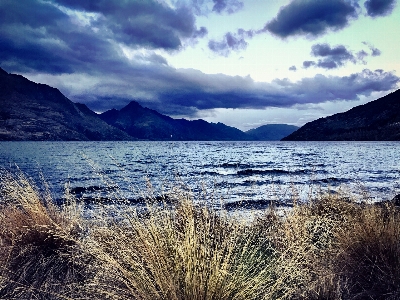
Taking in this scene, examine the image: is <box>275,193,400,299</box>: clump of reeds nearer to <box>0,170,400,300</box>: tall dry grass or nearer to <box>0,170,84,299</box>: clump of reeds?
<box>0,170,400,300</box>: tall dry grass

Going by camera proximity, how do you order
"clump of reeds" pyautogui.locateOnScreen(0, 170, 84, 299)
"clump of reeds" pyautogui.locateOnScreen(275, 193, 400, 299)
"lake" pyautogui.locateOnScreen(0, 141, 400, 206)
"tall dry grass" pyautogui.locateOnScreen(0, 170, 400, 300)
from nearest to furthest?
"tall dry grass" pyautogui.locateOnScreen(0, 170, 400, 300) → "clump of reeds" pyautogui.locateOnScreen(275, 193, 400, 299) → "clump of reeds" pyautogui.locateOnScreen(0, 170, 84, 299) → "lake" pyautogui.locateOnScreen(0, 141, 400, 206)

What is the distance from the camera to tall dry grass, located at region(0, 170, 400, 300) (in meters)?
2.87

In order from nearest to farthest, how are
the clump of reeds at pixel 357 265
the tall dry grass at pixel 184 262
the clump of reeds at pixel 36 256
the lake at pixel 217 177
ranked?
the tall dry grass at pixel 184 262 → the clump of reeds at pixel 357 265 → the clump of reeds at pixel 36 256 → the lake at pixel 217 177

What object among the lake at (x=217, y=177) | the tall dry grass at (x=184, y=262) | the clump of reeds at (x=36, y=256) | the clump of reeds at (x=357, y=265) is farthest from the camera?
the lake at (x=217, y=177)

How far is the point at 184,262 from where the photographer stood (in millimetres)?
2801

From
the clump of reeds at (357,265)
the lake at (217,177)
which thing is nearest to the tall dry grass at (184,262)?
the clump of reeds at (357,265)

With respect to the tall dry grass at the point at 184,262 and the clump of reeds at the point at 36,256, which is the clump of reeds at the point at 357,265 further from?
the clump of reeds at the point at 36,256

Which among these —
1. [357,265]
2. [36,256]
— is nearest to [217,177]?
[36,256]

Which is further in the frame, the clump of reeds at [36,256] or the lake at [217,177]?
the lake at [217,177]

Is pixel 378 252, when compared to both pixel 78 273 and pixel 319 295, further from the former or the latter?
pixel 78 273

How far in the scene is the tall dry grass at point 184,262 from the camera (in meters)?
2.87

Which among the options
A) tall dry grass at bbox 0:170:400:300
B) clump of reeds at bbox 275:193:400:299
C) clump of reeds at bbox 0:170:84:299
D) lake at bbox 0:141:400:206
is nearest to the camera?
tall dry grass at bbox 0:170:400:300

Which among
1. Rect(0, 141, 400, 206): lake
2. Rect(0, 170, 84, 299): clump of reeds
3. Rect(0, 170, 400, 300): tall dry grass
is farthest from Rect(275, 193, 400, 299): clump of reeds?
Rect(0, 170, 84, 299): clump of reeds

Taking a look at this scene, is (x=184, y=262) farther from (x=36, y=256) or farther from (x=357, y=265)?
(x=36, y=256)
